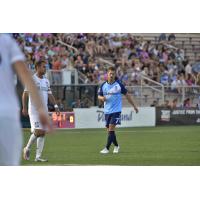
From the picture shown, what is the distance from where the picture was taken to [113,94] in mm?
7867

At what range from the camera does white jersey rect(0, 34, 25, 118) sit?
317 centimetres

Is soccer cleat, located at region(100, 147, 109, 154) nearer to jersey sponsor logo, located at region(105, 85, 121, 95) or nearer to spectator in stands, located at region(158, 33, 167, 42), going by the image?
jersey sponsor logo, located at region(105, 85, 121, 95)

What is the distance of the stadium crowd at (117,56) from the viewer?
291 inches

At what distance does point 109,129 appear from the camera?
7867 millimetres

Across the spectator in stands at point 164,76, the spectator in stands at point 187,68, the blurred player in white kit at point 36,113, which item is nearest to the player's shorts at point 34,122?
the blurred player in white kit at point 36,113

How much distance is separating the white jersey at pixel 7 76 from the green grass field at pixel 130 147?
12.0ft

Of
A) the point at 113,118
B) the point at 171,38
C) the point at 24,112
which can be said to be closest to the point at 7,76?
the point at 24,112

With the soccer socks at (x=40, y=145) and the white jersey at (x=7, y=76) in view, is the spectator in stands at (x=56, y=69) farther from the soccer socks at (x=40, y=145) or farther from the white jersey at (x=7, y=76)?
the white jersey at (x=7, y=76)

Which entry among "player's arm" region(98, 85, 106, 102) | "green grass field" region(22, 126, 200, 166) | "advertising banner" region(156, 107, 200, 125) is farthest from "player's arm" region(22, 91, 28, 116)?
"advertising banner" region(156, 107, 200, 125)

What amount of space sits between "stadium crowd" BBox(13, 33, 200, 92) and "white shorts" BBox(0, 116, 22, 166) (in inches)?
151
